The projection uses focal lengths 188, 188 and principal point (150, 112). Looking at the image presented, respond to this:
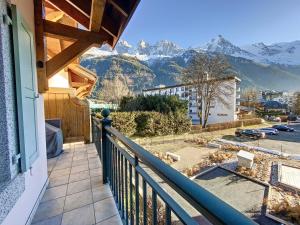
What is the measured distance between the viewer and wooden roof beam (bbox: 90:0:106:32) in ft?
6.82

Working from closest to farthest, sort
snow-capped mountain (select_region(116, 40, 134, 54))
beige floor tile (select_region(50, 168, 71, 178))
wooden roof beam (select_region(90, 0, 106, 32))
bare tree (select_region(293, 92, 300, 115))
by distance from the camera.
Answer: wooden roof beam (select_region(90, 0, 106, 32)) < beige floor tile (select_region(50, 168, 71, 178)) < bare tree (select_region(293, 92, 300, 115)) < snow-capped mountain (select_region(116, 40, 134, 54))

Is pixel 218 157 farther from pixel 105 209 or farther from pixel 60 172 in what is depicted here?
pixel 105 209

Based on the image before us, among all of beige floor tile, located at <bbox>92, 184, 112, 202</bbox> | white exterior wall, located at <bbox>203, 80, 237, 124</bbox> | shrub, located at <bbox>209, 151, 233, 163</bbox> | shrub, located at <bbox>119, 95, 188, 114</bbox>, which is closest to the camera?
beige floor tile, located at <bbox>92, 184, 112, 202</bbox>

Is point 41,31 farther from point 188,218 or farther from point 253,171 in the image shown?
point 253,171

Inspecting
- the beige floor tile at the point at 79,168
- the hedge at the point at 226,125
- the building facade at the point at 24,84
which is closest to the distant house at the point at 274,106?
the hedge at the point at 226,125

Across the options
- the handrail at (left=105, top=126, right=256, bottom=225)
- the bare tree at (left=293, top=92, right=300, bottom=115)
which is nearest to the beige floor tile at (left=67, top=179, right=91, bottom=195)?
the handrail at (left=105, top=126, right=256, bottom=225)

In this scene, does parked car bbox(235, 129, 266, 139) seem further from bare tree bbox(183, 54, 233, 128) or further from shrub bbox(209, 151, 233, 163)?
shrub bbox(209, 151, 233, 163)

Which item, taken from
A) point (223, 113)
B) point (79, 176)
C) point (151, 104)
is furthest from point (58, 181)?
point (223, 113)

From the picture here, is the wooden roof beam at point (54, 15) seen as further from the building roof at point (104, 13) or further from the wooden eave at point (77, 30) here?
the wooden eave at point (77, 30)

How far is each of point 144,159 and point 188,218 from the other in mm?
411

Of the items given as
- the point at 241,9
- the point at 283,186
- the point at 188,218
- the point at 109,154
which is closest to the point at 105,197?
the point at 109,154

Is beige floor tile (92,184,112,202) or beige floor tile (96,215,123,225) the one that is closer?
beige floor tile (96,215,123,225)

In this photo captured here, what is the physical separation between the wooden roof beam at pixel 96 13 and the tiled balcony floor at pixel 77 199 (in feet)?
7.46

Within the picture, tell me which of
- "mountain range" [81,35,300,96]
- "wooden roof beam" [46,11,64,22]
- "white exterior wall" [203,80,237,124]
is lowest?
"white exterior wall" [203,80,237,124]
